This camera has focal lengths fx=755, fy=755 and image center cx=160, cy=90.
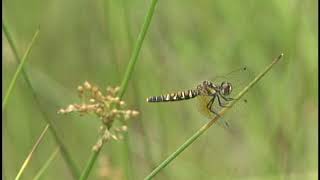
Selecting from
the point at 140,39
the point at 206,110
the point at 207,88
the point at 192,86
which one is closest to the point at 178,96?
the point at 207,88

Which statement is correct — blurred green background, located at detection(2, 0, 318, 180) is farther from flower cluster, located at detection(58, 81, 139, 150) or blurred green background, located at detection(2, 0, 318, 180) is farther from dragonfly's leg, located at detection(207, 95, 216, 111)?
flower cluster, located at detection(58, 81, 139, 150)

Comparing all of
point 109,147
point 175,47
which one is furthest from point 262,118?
point 109,147

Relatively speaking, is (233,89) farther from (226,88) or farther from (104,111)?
(104,111)

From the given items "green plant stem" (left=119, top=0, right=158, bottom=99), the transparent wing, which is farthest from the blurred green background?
"green plant stem" (left=119, top=0, right=158, bottom=99)

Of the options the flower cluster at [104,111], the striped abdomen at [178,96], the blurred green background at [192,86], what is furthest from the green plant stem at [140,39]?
the blurred green background at [192,86]

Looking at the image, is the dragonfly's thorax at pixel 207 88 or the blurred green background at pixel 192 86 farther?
the blurred green background at pixel 192 86

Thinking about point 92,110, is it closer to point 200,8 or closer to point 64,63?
point 200,8

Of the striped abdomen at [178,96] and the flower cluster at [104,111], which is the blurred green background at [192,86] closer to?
the striped abdomen at [178,96]
